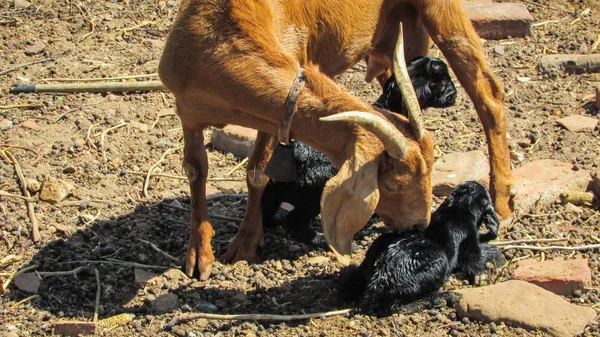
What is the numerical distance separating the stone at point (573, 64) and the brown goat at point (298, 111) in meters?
2.79

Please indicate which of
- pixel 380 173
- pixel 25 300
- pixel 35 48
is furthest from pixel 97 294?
pixel 35 48

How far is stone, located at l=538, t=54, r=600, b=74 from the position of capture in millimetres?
8781

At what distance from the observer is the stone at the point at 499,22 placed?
958 centimetres

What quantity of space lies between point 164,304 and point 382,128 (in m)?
1.93

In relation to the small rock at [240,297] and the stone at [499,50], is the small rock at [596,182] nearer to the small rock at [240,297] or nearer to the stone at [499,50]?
the stone at [499,50]

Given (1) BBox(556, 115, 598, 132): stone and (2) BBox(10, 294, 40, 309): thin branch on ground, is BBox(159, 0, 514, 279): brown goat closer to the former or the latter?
(2) BBox(10, 294, 40, 309): thin branch on ground

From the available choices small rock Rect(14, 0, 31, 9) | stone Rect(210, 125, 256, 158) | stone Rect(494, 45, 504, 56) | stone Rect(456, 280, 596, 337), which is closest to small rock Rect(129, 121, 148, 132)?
stone Rect(210, 125, 256, 158)

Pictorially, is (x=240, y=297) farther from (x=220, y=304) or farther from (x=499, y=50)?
(x=499, y=50)

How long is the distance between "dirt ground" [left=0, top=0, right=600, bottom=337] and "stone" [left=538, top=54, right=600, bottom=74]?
11cm

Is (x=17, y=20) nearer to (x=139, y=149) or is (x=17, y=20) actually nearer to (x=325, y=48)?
(x=139, y=149)

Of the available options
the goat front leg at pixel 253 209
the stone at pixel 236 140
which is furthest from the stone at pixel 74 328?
the stone at pixel 236 140

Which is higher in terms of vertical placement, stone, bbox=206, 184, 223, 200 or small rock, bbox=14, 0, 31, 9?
small rock, bbox=14, 0, 31, 9

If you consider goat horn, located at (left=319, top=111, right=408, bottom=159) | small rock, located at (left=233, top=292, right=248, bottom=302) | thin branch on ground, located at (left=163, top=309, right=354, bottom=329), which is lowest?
small rock, located at (left=233, top=292, right=248, bottom=302)

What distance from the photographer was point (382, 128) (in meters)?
4.50
